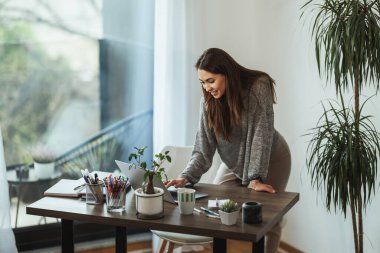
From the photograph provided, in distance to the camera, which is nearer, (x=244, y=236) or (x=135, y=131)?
(x=244, y=236)

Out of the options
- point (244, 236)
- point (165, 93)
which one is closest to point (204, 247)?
point (165, 93)

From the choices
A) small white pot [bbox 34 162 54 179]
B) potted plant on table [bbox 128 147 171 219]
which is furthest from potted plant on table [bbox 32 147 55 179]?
potted plant on table [bbox 128 147 171 219]

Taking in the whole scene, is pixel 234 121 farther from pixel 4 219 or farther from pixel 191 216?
pixel 4 219

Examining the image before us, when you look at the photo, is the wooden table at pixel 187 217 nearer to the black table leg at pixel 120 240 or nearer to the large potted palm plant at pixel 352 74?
the black table leg at pixel 120 240

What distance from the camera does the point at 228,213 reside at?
1950 mm

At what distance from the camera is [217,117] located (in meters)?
2.57

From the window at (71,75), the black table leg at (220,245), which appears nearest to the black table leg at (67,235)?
the black table leg at (220,245)

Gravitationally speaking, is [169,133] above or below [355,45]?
below

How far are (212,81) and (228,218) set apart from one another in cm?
78

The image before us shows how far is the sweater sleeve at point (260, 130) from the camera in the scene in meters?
2.49

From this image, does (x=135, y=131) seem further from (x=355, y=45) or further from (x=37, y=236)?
(x=355, y=45)

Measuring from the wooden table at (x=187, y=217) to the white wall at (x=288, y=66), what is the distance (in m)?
1.06

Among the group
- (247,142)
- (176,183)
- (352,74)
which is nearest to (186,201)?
(176,183)

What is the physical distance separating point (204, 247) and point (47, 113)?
1.38 metres
